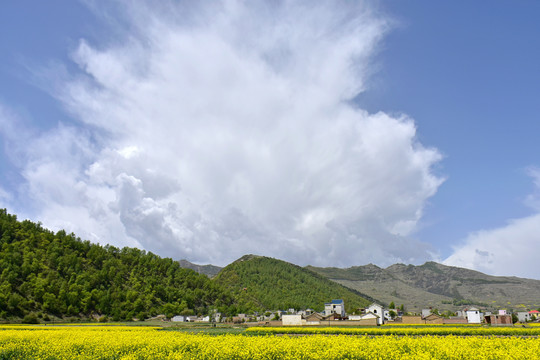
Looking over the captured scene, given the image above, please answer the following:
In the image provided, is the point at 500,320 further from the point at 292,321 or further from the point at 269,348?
the point at 269,348

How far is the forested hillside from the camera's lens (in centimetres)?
11550

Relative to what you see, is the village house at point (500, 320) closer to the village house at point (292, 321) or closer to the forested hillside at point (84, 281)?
the village house at point (292, 321)

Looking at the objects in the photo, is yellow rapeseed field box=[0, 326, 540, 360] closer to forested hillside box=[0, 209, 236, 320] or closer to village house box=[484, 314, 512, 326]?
forested hillside box=[0, 209, 236, 320]

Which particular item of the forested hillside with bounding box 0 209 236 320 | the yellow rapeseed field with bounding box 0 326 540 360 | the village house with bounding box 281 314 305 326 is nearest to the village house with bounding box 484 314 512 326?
the village house with bounding box 281 314 305 326

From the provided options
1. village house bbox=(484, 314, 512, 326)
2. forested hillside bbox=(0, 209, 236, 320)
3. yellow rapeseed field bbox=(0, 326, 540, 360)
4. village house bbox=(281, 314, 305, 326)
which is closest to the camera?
yellow rapeseed field bbox=(0, 326, 540, 360)

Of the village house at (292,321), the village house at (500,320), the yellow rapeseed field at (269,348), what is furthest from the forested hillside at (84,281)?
the village house at (500,320)

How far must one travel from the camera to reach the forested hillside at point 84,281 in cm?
11550

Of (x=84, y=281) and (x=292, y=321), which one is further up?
(x=84, y=281)

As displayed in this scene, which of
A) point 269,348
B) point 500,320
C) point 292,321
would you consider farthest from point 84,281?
point 500,320

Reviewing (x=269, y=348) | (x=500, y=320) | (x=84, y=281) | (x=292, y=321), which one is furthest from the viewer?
(x=84, y=281)

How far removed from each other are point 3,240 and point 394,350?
16944cm

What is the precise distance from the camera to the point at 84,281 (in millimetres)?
137000

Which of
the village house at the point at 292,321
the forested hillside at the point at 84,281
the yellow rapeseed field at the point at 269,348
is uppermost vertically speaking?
the forested hillside at the point at 84,281

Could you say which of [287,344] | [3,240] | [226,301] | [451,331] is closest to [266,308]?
[226,301]
